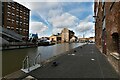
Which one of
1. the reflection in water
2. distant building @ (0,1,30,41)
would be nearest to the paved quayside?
the reflection in water

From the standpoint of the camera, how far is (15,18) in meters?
77.4

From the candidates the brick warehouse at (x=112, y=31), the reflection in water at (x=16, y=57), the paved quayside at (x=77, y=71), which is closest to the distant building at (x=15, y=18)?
the reflection in water at (x=16, y=57)

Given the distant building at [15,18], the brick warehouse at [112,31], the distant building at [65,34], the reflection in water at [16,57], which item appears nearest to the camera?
the brick warehouse at [112,31]

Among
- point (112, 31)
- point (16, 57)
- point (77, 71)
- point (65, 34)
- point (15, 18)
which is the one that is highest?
point (15, 18)

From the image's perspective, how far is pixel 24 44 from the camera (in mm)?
53938

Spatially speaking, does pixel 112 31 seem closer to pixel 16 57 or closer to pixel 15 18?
pixel 16 57

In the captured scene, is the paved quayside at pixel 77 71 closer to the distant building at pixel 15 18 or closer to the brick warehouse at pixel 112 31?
the brick warehouse at pixel 112 31

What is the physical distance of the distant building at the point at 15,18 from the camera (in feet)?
231

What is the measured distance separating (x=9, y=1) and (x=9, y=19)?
8819 mm

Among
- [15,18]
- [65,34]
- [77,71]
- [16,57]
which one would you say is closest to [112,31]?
[77,71]

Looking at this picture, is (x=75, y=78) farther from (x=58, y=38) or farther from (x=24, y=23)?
(x=58, y=38)

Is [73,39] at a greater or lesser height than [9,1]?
lesser

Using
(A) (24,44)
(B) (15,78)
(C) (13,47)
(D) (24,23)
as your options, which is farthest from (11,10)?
(B) (15,78)

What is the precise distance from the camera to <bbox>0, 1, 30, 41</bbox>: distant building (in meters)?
70.4
